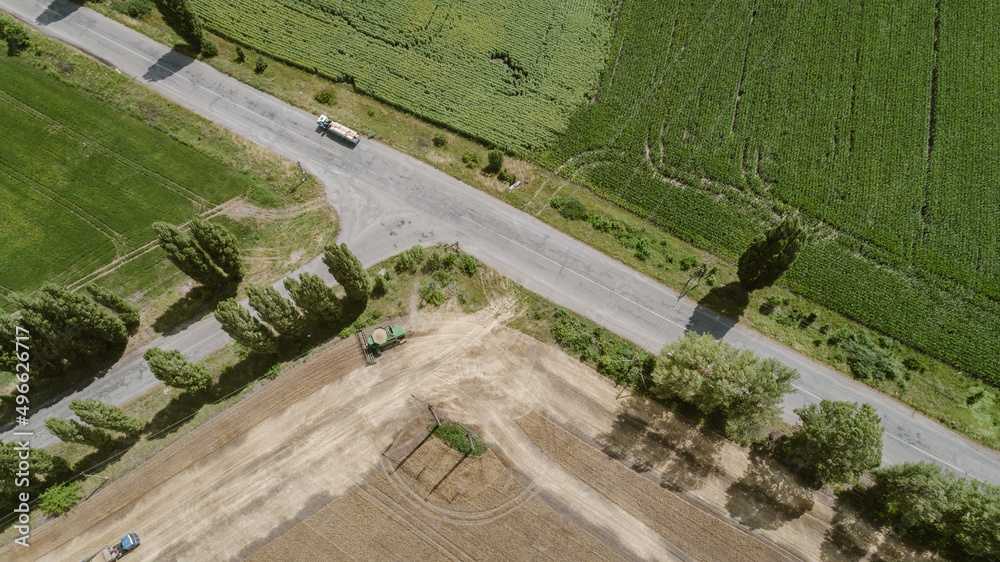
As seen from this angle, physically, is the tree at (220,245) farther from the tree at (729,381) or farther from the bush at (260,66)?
the tree at (729,381)

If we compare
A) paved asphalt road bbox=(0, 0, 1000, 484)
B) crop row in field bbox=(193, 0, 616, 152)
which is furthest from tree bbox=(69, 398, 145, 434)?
crop row in field bbox=(193, 0, 616, 152)

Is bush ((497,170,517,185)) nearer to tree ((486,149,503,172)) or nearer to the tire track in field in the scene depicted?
tree ((486,149,503,172))

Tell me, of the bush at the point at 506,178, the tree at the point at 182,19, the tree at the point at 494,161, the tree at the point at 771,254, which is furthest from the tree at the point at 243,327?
the tree at the point at 771,254

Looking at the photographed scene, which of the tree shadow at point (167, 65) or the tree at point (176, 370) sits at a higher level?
the tree shadow at point (167, 65)

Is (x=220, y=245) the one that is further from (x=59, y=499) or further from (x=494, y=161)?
(x=494, y=161)

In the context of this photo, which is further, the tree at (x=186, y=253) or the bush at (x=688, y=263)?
the bush at (x=688, y=263)

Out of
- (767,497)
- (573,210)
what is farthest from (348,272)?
(767,497)

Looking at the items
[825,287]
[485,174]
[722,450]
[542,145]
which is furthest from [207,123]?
[825,287]
